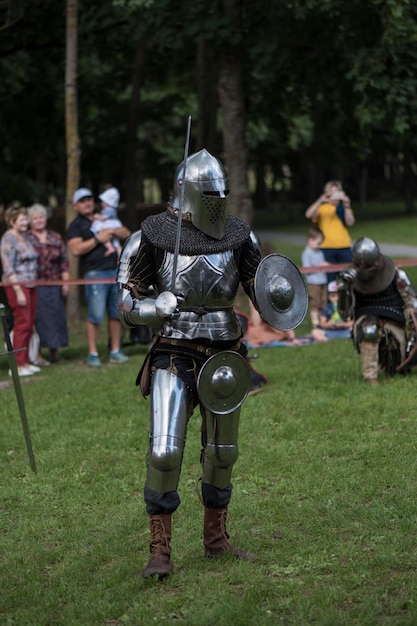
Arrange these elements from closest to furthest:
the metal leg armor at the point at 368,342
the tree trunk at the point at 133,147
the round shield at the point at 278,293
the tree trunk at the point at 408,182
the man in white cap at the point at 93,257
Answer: the round shield at the point at 278,293 < the metal leg armor at the point at 368,342 < the man in white cap at the point at 93,257 < the tree trunk at the point at 133,147 < the tree trunk at the point at 408,182

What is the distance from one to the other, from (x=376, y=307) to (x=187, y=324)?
4239 mm

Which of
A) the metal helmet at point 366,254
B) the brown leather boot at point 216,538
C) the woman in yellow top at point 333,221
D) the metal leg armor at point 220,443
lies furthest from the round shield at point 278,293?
the woman in yellow top at point 333,221

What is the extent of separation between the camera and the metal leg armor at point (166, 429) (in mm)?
5031

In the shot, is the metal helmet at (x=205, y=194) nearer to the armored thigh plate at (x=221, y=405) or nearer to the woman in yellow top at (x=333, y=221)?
the armored thigh plate at (x=221, y=405)

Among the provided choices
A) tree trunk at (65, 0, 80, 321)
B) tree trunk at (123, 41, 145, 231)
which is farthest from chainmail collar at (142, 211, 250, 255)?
tree trunk at (123, 41, 145, 231)

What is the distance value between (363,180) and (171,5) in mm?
32541

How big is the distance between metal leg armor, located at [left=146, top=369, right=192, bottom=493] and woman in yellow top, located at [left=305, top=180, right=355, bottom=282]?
816cm

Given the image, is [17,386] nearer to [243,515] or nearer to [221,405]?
[243,515]

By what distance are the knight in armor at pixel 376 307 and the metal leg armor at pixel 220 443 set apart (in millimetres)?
3958

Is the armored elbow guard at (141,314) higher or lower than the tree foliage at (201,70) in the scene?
lower

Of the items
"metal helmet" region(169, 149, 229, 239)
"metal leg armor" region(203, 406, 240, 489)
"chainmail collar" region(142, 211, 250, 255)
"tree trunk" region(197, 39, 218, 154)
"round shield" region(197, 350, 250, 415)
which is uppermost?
"tree trunk" region(197, 39, 218, 154)

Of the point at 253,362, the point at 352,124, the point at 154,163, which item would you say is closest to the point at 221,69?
the point at 352,124

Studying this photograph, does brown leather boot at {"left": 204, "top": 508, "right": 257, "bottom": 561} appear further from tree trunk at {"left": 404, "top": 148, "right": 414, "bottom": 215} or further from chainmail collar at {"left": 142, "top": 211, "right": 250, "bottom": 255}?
tree trunk at {"left": 404, "top": 148, "right": 414, "bottom": 215}

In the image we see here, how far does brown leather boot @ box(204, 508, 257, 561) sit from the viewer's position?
5.38 metres
